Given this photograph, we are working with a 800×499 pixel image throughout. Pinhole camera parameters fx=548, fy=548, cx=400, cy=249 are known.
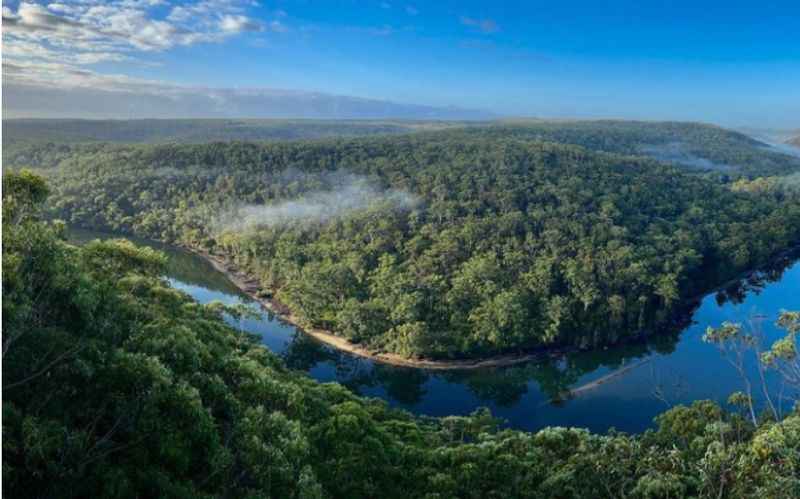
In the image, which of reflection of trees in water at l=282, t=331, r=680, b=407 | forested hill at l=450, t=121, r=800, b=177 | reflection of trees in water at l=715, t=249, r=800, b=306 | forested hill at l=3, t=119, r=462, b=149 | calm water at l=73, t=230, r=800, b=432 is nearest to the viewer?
calm water at l=73, t=230, r=800, b=432

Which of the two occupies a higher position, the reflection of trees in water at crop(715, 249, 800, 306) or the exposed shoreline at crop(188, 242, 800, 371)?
the reflection of trees in water at crop(715, 249, 800, 306)

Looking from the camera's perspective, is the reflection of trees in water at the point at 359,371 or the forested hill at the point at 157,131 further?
the forested hill at the point at 157,131

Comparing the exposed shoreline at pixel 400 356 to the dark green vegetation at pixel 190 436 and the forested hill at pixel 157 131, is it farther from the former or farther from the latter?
the forested hill at pixel 157 131

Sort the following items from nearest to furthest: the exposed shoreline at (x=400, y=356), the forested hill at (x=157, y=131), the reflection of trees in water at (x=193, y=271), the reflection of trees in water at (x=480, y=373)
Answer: the reflection of trees in water at (x=480, y=373)
the exposed shoreline at (x=400, y=356)
the reflection of trees in water at (x=193, y=271)
the forested hill at (x=157, y=131)

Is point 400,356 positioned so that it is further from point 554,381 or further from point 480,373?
point 554,381

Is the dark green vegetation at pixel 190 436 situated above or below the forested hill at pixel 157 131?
below

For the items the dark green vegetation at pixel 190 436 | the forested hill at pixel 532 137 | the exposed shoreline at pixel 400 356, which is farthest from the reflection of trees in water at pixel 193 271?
the forested hill at pixel 532 137

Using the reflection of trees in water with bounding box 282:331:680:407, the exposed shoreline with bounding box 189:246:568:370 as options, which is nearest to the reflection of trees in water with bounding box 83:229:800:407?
the reflection of trees in water with bounding box 282:331:680:407

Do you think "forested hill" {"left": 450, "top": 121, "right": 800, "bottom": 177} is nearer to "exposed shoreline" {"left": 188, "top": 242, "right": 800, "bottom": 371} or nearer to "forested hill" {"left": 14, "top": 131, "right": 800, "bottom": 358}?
"forested hill" {"left": 14, "top": 131, "right": 800, "bottom": 358}
